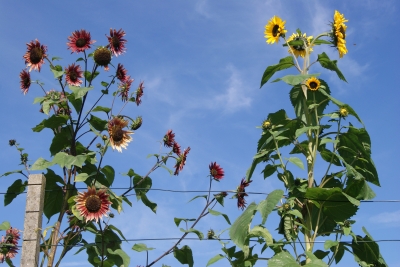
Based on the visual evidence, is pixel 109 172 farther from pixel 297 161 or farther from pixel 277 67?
pixel 277 67

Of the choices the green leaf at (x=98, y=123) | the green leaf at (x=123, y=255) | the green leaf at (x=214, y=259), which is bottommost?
the green leaf at (x=123, y=255)

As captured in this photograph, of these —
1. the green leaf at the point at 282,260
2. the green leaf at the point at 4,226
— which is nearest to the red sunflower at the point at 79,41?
the green leaf at the point at 4,226

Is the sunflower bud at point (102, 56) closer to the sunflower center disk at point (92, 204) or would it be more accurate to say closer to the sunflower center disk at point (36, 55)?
the sunflower center disk at point (36, 55)

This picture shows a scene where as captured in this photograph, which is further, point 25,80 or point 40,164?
point 25,80

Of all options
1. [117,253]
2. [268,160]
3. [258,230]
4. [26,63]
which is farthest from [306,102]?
[26,63]

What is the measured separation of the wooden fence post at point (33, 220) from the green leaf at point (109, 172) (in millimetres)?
386

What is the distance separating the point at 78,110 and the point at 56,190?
53 cm

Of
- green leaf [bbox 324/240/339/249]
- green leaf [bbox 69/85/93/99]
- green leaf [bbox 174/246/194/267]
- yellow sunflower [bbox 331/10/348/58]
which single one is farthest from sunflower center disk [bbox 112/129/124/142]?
yellow sunflower [bbox 331/10/348/58]

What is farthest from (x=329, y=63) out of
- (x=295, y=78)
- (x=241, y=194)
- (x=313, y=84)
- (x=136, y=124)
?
(x=136, y=124)

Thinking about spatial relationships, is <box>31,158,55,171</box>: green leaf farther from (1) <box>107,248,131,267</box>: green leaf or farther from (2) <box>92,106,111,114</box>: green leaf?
(1) <box>107,248,131,267</box>: green leaf

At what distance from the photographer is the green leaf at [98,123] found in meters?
3.13

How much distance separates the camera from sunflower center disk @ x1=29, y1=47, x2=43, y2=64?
326 centimetres

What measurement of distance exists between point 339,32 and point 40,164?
2.22m

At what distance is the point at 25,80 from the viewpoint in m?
3.32
